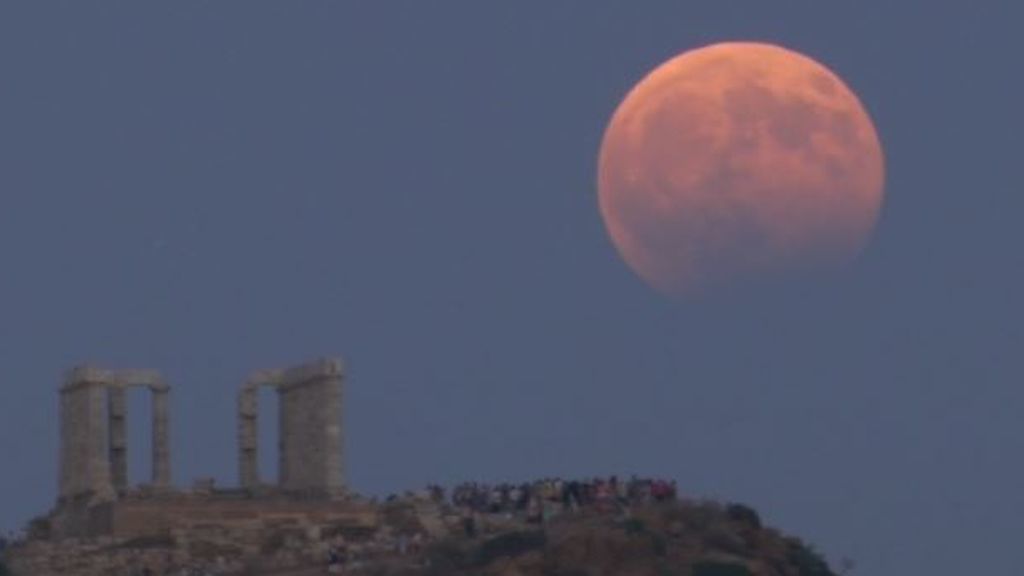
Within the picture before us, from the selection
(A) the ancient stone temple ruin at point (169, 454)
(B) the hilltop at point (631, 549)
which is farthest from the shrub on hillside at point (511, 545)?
(A) the ancient stone temple ruin at point (169, 454)

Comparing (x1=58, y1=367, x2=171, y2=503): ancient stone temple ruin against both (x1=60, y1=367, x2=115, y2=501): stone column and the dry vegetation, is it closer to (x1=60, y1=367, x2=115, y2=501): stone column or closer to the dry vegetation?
(x1=60, y1=367, x2=115, y2=501): stone column

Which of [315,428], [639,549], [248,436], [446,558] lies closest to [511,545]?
[446,558]

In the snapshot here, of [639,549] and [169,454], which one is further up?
[169,454]

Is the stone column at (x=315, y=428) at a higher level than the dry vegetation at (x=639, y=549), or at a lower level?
higher

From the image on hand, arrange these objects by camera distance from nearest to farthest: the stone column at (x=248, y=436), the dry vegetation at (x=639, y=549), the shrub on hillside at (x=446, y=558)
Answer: the dry vegetation at (x=639, y=549) < the shrub on hillside at (x=446, y=558) < the stone column at (x=248, y=436)

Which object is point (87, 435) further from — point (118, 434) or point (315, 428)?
point (315, 428)

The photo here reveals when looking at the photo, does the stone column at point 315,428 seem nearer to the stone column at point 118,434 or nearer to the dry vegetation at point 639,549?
the stone column at point 118,434

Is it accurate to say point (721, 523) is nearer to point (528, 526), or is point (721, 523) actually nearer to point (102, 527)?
point (528, 526)
